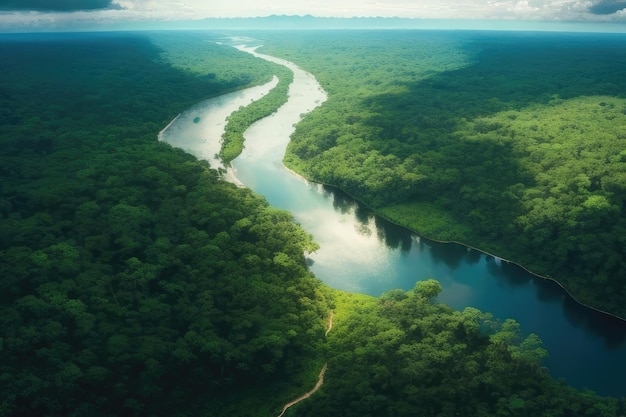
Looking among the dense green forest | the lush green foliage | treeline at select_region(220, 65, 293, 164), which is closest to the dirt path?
the lush green foliage

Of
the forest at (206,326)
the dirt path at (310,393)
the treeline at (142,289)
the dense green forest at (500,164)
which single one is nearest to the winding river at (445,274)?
the dense green forest at (500,164)

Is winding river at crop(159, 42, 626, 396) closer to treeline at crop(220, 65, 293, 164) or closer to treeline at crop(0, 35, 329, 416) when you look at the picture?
treeline at crop(220, 65, 293, 164)

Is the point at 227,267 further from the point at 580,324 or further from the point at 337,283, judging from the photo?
the point at 580,324

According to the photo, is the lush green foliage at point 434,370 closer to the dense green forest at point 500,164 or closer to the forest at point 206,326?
the forest at point 206,326

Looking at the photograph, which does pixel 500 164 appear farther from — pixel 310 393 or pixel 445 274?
pixel 310 393

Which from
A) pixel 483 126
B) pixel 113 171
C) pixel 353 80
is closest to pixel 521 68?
pixel 353 80

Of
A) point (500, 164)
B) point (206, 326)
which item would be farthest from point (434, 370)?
point (500, 164)
